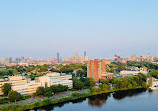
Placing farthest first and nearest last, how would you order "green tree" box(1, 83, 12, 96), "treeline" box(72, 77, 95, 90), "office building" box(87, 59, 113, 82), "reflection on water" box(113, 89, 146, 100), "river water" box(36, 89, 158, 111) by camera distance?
1. "office building" box(87, 59, 113, 82)
2. "treeline" box(72, 77, 95, 90)
3. "reflection on water" box(113, 89, 146, 100)
4. "green tree" box(1, 83, 12, 96)
5. "river water" box(36, 89, 158, 111)

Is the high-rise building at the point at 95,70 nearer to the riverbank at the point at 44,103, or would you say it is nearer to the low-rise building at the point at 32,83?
the low-rise building at the point at 32,83

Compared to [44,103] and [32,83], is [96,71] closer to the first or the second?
[32,83]

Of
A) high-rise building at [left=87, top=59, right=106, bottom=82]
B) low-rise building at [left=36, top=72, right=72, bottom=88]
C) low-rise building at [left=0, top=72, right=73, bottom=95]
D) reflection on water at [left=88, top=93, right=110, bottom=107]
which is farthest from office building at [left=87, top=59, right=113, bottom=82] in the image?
reflection on water at [left=88, top=93, right=110, bottom=107]

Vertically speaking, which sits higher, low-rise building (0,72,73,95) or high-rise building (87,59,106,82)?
high-rise building (87,59,106,82)

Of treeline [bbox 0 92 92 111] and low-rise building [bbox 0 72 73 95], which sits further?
low-rise building [bbox 0 72 73 95]

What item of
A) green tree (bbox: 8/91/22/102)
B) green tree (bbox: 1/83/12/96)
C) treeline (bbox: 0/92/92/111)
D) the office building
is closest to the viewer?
treeline (bbox: 0/92/92/111)

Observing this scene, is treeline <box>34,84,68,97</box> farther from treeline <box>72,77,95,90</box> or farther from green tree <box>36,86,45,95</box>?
treeline <box>72,77,95,90</box>

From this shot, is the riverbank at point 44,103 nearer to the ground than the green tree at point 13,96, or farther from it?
nearer to the ground

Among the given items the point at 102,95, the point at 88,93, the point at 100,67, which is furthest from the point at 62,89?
the point at 100,67

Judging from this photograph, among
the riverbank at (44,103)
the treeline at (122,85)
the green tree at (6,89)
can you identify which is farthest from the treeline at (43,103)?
the green tree at (6,89)
